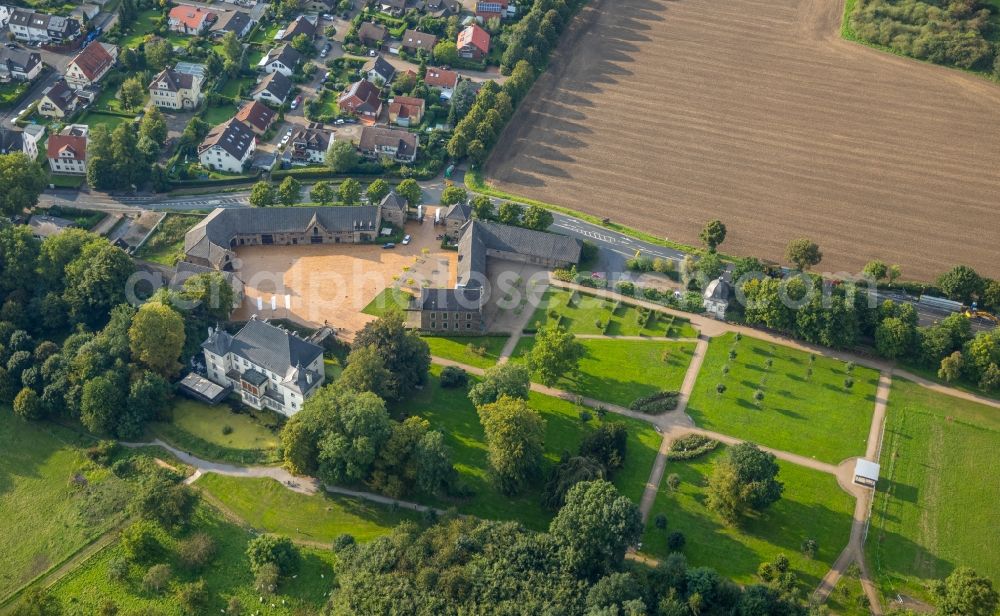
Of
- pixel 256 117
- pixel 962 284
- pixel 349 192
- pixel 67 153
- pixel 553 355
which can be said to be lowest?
pixel 553 355

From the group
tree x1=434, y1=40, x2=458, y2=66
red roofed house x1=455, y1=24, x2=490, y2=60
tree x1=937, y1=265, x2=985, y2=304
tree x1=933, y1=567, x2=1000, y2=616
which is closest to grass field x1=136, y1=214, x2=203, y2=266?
tree x1=434, y1=40, x2=458, y2=66

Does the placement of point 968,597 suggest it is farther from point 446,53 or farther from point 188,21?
point 188,21

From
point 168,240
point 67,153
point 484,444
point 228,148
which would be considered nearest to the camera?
point 484,444

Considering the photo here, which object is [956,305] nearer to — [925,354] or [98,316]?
[925,354]

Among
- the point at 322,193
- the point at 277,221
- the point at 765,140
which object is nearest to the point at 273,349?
the point at 277,221

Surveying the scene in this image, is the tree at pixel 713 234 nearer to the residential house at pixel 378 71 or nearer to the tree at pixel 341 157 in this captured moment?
the tree at pixel 341 157

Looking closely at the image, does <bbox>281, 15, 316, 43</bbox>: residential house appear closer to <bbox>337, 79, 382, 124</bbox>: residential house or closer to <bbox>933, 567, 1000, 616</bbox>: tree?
<bbox>337, 79, 382, 124</bbox>: residential house
